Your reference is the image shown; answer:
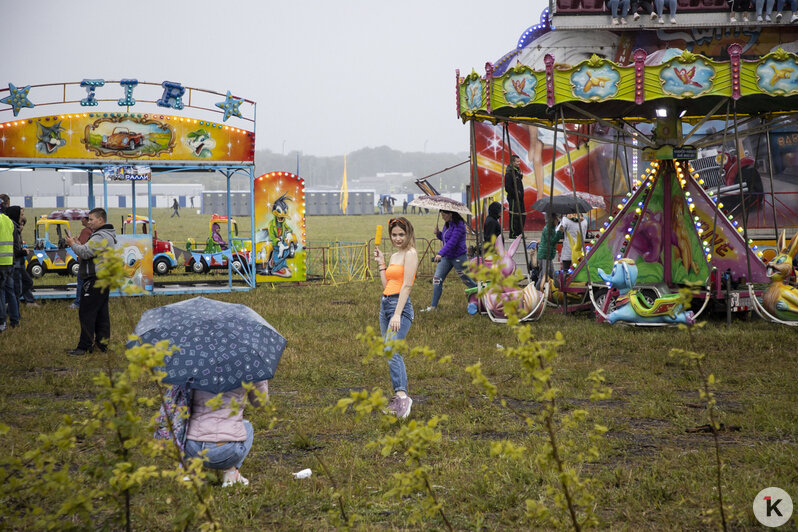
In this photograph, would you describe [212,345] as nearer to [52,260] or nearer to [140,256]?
[140,256]

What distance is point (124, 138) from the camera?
13.8 m

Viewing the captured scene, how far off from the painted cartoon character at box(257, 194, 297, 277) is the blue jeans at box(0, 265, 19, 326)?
5.65 m

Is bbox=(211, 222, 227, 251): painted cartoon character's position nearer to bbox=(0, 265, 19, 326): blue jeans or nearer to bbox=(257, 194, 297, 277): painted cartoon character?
bbox=(257, 194, 297, 277): painted cartoon character

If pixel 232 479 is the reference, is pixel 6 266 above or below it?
above

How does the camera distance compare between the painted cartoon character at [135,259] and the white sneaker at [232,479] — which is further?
the painted cartoon character at [135,259]

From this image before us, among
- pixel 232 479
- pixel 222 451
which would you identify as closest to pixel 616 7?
pixel 232 479

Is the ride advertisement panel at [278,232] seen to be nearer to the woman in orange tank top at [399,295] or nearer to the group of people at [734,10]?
the group of people at [734,10]

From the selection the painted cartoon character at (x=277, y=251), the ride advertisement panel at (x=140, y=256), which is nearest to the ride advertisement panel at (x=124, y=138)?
the ride advertisement panel at (x=140, y=256)

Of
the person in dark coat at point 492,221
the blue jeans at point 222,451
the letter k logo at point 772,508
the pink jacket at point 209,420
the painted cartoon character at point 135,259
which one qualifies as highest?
the person in dark coat at point 492,221

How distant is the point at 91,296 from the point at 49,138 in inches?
237

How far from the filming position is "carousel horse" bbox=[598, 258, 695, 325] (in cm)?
1004

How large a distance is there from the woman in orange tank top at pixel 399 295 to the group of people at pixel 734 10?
14431 millimetres

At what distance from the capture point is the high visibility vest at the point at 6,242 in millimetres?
9966

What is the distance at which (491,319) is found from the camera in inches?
429
